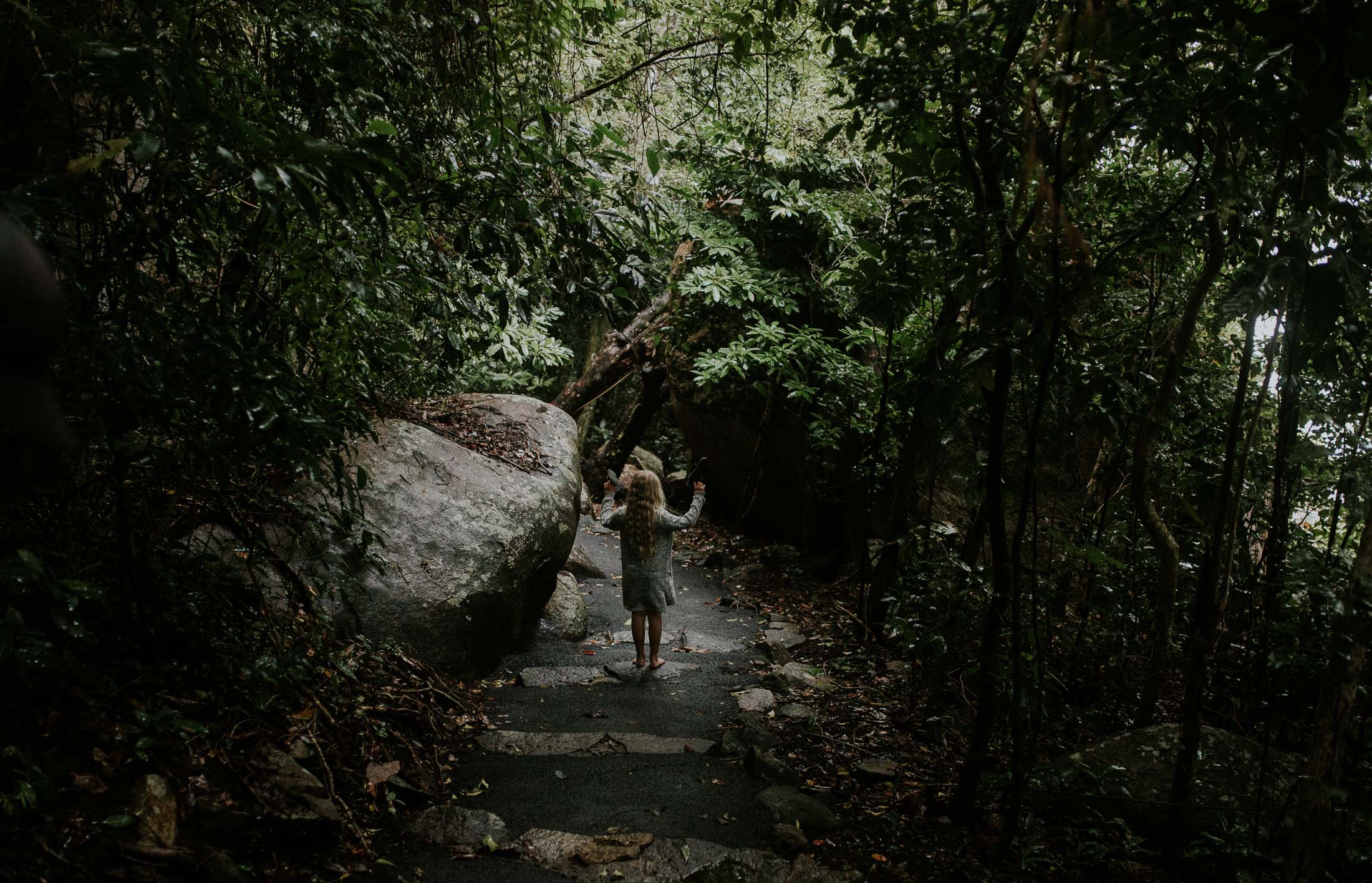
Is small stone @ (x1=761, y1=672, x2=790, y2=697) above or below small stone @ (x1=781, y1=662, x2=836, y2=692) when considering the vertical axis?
below

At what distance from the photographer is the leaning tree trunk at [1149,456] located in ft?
12.1

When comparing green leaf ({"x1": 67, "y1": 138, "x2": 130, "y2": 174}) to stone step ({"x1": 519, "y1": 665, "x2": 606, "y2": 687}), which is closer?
green leaf ({"x1": 67, "y1": 138, "x2": 130, "y2": 174})

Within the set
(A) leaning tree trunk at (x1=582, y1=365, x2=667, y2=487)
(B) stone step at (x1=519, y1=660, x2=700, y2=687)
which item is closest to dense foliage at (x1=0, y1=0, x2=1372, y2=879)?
(B) stone step at (x1=519, y1=660, x2=700, y2=687)

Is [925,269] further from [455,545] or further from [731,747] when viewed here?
[455,545]

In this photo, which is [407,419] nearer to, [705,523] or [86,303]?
[86,303]

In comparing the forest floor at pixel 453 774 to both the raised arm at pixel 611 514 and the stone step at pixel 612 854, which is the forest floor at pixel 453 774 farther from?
the raised arm at pixel 611 514

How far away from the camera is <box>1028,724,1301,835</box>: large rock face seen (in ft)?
12.4

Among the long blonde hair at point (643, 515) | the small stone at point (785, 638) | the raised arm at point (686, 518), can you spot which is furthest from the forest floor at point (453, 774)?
the small stone at point (785, 638)

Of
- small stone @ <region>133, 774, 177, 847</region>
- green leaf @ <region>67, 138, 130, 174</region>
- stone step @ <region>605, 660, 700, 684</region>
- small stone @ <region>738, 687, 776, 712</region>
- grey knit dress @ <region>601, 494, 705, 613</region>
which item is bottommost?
stone step @ <region>605, 660, 700, 684</region>

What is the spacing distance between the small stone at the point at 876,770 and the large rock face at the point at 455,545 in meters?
2.83

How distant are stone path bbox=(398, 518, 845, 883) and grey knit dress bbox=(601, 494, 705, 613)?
1.84 feet

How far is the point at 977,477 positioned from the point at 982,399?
1.39ft

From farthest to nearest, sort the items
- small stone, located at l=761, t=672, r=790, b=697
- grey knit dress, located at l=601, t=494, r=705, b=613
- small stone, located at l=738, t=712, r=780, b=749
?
grey knit dress, located at l=601, t=494, r=705, b=613, small stone, located at l=761, t=672, r=790, b=697, small stone, located at l=738, t=712, r=780, b=749

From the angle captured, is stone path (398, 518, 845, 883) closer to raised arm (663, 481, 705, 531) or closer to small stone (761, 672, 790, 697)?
small stone (761, 672, 790, 697)
